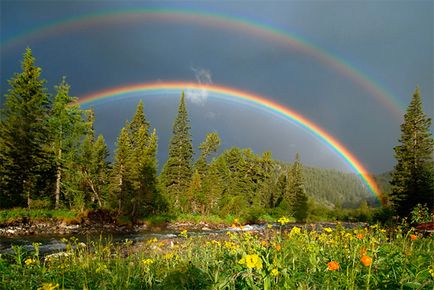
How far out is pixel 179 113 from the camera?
188 feet

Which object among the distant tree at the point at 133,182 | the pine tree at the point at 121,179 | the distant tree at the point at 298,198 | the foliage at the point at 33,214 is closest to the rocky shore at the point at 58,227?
the foliage at the point at 33,214

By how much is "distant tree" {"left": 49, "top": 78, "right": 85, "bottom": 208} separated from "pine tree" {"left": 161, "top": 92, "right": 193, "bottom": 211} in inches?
930

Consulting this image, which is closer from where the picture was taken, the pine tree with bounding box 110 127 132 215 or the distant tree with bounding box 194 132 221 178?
the pine tree with bounding box 110 127 132 215

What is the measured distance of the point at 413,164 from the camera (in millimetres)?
35375

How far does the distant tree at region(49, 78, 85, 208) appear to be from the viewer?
27797 mm

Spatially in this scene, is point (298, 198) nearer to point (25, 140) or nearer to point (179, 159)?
point (179, 159)

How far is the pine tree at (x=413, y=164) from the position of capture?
3351 centimetres

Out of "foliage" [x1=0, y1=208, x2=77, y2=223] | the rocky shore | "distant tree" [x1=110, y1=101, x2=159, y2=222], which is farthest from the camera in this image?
"distant tree" [x1=110, y1=101, x2=159, y2=222]

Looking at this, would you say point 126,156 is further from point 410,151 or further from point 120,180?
point 410,151

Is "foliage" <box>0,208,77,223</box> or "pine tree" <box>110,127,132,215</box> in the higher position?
"pine tree" <box>110,127,132,215</box>

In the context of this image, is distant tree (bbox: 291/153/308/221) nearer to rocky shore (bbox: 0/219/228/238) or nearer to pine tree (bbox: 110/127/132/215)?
pine tree (bbox: 110/127/132/215)

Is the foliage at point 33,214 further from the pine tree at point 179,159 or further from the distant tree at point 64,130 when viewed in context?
the pine tree at point 179,159

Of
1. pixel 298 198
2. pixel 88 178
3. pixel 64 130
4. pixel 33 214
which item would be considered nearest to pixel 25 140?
pixel 64 130

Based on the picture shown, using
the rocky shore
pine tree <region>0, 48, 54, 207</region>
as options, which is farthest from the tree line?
the rocky shore
